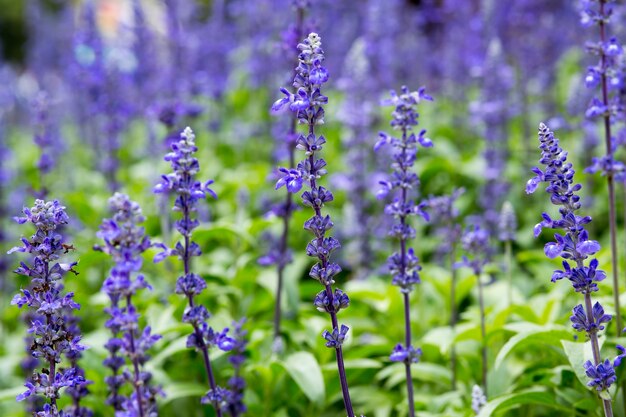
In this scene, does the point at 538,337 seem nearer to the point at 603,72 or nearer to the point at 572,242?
the point at 572,242

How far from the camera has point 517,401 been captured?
11.8 ft

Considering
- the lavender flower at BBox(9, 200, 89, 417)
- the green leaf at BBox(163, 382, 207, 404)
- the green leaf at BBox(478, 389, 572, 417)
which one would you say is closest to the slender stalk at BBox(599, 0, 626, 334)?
the green leaf at BBox(478, 389, 572, 417)

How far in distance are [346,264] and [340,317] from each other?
134cm

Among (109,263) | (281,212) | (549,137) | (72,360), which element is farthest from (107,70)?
(549,137)

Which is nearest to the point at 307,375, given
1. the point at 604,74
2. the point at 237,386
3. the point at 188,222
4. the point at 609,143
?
the point at 237,386

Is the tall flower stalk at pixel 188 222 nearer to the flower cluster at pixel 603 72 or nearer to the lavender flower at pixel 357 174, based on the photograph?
the flower cluster at pixel 603 72

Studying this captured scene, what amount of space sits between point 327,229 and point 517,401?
1.43 meters

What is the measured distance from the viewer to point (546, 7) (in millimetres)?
11484

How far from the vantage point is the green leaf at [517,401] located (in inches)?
136

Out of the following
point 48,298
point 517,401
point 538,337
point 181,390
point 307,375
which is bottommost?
point 517,401

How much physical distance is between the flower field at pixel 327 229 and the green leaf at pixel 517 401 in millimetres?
33

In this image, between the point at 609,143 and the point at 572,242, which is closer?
the point at 572,242

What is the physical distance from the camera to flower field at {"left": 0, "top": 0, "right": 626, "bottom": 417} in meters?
2.97

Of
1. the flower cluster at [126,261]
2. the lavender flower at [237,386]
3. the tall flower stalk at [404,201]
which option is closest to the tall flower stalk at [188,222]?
the flower cluster at [126,261]
